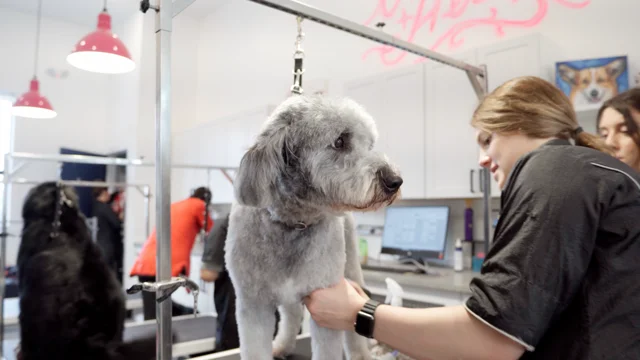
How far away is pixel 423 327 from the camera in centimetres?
84

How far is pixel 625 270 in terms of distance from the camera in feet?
2.36

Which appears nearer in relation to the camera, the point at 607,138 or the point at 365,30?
the point at 365,30

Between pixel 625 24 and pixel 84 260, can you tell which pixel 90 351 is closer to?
pixel 84 260

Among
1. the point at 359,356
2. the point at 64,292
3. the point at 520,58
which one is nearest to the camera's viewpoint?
the point at 359,356

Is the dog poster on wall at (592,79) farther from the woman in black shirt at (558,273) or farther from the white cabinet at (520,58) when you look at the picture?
the woman in black shirt at (558,273)

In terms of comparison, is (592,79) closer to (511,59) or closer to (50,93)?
(511,59)

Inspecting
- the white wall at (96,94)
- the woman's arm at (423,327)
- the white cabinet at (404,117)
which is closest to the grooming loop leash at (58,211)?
the woman's arm at (423,327)

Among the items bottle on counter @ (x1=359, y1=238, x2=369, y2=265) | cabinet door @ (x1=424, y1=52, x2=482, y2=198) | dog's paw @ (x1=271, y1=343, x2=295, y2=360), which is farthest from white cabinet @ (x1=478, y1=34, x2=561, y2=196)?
dog's paw @ (x1=271, y1=343, x2=295, y2=360)

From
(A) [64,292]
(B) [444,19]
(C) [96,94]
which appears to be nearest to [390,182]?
(A) [64,292]

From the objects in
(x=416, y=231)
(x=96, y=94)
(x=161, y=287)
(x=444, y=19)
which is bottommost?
(x=416, y=231)

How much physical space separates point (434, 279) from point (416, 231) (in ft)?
1.92

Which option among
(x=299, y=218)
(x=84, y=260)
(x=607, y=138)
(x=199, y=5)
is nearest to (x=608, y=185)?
(x=299, y=218)

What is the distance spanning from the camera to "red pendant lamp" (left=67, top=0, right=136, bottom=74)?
9.24ft

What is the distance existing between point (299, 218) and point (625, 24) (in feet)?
7.70
